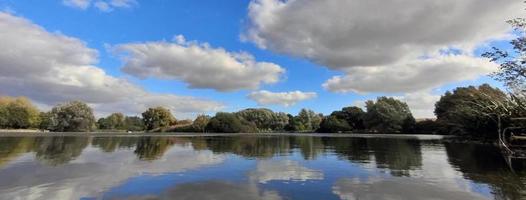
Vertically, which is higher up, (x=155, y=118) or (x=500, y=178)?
(x=155, y=118)

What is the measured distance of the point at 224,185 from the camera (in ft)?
57.0

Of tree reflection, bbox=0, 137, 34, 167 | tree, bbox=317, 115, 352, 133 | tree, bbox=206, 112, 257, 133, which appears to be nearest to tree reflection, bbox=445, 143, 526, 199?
tree reflection, bbox=0, 137, 34, 167

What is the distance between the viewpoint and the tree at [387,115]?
5241 inches

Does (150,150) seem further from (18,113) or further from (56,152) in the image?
(18,113)

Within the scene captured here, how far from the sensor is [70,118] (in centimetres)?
13162

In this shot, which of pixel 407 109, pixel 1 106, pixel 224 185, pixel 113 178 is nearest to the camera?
pixel 224 185

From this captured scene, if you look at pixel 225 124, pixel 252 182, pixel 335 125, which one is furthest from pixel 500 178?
pixel 335 125

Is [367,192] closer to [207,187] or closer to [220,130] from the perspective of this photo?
[207,187]

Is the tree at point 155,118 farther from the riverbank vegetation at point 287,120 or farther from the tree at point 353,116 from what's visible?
the tree at point 353,116

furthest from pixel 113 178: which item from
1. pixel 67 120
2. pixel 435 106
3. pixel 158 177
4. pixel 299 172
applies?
pixel 67 120

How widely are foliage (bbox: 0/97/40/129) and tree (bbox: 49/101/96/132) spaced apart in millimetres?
8390

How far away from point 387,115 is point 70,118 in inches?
4038

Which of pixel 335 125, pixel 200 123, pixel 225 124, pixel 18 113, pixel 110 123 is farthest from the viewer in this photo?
pixel 110 123

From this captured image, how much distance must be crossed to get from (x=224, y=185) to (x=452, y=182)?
424 inches
